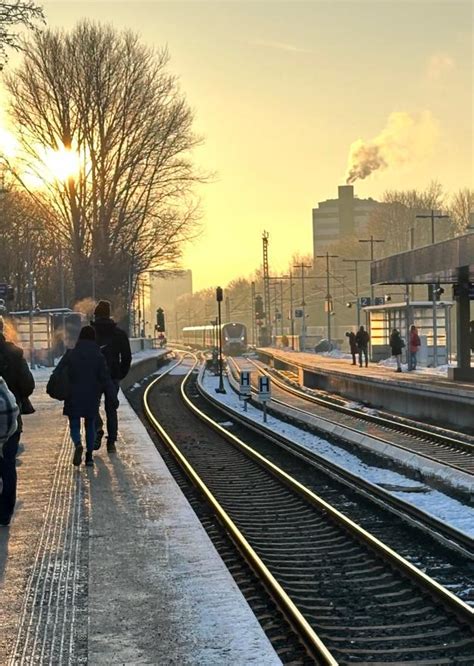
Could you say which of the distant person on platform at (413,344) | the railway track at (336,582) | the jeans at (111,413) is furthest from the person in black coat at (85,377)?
the distant person on platform at (413,344)

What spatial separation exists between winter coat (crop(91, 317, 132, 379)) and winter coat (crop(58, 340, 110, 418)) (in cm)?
111

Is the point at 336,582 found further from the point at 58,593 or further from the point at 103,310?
the point at 103,310

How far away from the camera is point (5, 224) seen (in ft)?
148

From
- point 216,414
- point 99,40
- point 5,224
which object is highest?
point 99,40

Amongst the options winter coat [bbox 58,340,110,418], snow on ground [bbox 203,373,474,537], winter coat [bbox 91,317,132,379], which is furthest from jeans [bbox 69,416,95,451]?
snow on ground [bbox 203,373,474,537]

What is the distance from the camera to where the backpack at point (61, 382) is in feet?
34.8

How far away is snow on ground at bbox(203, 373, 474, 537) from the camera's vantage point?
10273 millimetres

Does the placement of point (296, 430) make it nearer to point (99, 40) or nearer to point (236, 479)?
point (236, 479)

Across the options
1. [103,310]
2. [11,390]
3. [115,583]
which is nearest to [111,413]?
[103,310]

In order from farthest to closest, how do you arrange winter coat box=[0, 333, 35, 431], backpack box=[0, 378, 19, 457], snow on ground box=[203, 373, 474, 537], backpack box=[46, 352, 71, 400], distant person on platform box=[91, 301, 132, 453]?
distant person on platform box=[91, 301, 132, 453], backpack box=[46, 352, 71, 400], snow on ground box=[203, 373, 474, 537], winter coat box=[0, 333, 35, 431], backpack box=[0, 378, 19, 457]

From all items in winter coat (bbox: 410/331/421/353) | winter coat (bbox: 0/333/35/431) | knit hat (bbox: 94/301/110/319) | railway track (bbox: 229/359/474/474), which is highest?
knit hat (bbox: 94/301/110/319)

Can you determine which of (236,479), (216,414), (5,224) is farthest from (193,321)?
(236,479)

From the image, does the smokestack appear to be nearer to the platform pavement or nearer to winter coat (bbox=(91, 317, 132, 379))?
winter coat (bbox=(91, 317, 132, 379))

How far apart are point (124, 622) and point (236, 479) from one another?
8141mm
